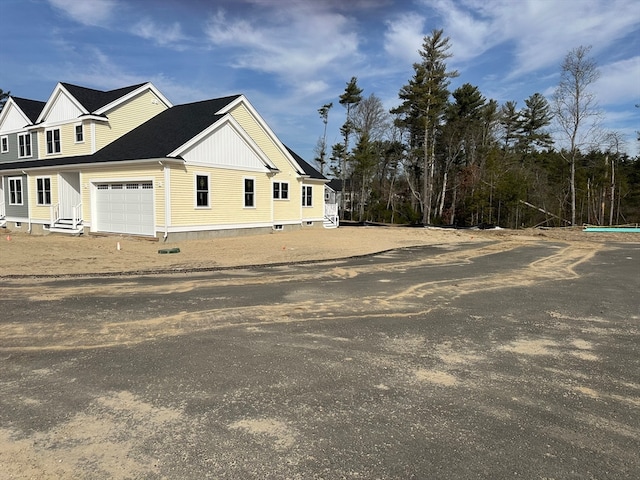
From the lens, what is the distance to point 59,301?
717 centimetres

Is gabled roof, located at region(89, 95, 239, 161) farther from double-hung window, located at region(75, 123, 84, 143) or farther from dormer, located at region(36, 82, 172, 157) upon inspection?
double-hung window, located at region(75, 123, 84, 143)

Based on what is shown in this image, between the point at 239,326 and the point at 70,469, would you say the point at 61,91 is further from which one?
the point at 70,469

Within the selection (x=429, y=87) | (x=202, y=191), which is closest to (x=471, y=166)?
(x=429, y=87)

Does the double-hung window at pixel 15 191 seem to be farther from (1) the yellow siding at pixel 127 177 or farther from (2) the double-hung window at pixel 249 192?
(2) the double-hung window at pixel 249 192

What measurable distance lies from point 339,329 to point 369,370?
145 cm

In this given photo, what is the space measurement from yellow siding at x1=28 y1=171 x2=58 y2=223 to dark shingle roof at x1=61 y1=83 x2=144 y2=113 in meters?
4.00

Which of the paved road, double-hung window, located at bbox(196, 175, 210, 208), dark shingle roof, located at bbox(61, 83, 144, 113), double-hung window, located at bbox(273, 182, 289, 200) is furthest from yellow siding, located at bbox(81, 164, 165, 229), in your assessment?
the paved road

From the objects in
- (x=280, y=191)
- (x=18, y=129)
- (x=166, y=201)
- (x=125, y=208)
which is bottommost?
(x=125, y=208)

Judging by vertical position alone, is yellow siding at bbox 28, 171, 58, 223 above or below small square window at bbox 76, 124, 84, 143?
below

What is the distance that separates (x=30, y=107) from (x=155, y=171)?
604 inches

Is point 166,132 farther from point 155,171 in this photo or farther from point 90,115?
point 90,115

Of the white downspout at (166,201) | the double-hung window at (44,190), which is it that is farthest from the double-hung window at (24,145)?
the white downspout at (166,201)

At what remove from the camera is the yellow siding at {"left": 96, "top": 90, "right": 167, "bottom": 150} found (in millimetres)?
21344

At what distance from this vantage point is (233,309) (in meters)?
6.75
